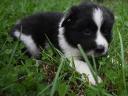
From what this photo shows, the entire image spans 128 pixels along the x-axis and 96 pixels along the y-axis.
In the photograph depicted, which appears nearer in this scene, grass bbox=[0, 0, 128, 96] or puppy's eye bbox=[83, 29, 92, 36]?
grass bbox=[0, 0, 128, 96]

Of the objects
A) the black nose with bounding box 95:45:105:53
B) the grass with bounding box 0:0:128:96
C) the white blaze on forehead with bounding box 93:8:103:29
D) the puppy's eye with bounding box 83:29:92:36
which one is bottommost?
the grass with bounding box 0:0:128:96

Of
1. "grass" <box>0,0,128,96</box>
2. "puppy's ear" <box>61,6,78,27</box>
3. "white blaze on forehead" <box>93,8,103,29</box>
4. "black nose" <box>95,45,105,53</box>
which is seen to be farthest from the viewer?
"puppy's ear" <box>61,6,78,27</box>

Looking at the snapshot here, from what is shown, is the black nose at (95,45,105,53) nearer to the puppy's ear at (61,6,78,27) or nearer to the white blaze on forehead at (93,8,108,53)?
the white blaze on forehead at (93,8,108,53)

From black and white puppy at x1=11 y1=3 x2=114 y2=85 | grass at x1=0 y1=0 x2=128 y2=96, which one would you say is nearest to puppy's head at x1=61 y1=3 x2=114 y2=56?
black and white puppy at x1=11 y1=3 x2=114 y2=85

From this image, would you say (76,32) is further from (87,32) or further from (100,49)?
(100,49)

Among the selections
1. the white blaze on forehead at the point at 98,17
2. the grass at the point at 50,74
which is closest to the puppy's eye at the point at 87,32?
the white blaze on forehead at the point at 98,17

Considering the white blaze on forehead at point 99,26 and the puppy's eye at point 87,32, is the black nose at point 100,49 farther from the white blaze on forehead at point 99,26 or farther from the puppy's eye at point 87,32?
the puppy's eye at point 87,32

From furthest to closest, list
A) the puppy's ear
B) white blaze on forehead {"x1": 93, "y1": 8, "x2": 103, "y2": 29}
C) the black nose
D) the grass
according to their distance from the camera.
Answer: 1. the puppy's ear
2. white blaze on forehead {"x1": 93, "y1": 8, "x2": 103, "y2": 29}
3. the black nose
4. the grass

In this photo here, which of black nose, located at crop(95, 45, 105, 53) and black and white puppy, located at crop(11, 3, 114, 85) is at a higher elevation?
black and white puppy, located at crop(11, 3, 114, 85)
